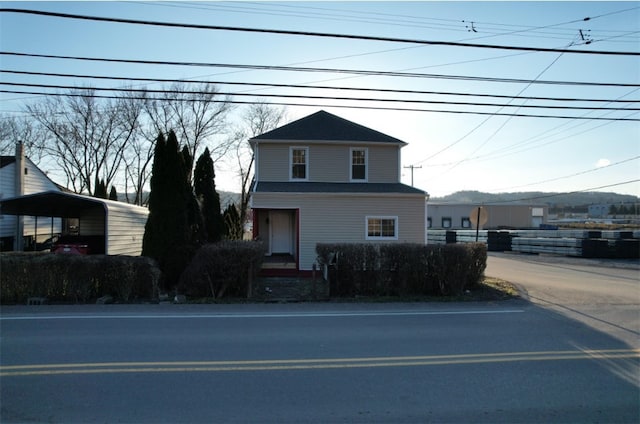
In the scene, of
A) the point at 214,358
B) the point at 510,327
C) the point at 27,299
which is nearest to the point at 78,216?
the point at 27,299

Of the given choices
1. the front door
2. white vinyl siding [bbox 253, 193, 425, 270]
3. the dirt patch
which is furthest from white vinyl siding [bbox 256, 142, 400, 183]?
the dirt patch

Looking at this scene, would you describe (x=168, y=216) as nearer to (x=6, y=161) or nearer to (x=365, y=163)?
(x=365, y=163)

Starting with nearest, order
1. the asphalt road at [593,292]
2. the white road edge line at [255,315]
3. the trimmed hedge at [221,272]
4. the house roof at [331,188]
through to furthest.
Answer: the asphalt road at [593,292]
the white road edge line at [255,315]
the trimmed hedge at [221,272]
the house roof at [331,188]

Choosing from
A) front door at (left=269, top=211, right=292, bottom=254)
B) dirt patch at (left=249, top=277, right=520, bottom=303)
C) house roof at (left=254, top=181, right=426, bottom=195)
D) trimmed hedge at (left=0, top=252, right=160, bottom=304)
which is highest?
house roof at (left=254, top=181, right=426, bottom=195)

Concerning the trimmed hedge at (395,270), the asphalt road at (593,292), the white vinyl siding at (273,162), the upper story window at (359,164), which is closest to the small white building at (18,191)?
the white vinyl siding at (273,162)

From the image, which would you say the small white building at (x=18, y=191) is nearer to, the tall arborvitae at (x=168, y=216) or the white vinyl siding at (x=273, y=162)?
the tall arborvitae at (x=168, y=216)

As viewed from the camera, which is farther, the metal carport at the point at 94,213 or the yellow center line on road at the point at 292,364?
the metal carport at the point at 94,213

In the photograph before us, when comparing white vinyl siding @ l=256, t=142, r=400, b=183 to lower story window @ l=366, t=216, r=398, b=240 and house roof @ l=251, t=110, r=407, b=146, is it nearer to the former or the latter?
house roof @ l=251, t=110, r=407, b=146

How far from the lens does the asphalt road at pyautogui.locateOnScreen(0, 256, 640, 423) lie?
165 inches

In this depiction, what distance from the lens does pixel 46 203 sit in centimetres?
1912

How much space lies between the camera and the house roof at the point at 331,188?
57.7 feet

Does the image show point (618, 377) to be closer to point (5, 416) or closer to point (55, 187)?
point (5, 416)

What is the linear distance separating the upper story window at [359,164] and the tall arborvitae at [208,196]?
6349 mm

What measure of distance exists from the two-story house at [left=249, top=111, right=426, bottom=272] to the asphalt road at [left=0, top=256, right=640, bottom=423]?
8.75 metres
